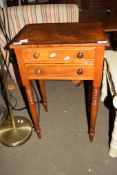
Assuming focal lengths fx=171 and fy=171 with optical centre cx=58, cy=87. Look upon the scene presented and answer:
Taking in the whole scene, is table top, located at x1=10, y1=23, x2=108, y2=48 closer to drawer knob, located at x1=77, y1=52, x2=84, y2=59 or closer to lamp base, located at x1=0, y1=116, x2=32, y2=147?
drawer knob, located at x1=77, y1=52, x2=84, y2=59

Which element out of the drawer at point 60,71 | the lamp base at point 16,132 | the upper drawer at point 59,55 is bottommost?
the lamp base at point 16,132

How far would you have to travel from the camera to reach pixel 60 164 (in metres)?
1.18

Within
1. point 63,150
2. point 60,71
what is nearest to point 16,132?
point 63,150

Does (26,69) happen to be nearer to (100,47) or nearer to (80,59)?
(80,59)

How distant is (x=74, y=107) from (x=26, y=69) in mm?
783

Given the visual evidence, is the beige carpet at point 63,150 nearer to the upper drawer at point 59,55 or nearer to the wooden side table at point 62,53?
the wooden side table at point 62,53

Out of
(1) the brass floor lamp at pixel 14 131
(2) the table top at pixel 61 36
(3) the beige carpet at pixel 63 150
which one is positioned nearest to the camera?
(2) the table top at pixel 61 36

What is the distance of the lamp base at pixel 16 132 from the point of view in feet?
4.28

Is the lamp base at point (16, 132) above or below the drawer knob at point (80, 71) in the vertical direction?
below

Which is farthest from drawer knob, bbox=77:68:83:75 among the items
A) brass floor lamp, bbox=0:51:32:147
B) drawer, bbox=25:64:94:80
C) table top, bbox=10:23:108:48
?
brass floor lamp, bbox=0:51:32:147

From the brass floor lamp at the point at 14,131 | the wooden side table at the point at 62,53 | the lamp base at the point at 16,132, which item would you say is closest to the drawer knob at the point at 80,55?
the wooden side table at the point at 62,53

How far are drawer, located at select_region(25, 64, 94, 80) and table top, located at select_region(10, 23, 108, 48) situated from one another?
13 centimetres

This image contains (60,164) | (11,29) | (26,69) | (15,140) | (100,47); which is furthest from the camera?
(11,29)

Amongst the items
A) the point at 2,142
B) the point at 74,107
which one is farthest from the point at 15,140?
the point at 74,107
